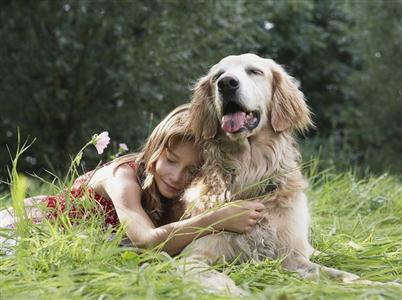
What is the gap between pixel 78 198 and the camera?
3.30m

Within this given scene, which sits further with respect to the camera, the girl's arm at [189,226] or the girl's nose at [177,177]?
the girl's nose at [177,177]

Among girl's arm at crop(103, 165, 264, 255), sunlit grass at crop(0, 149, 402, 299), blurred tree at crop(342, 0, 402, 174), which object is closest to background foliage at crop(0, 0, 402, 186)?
blurred tree at crop(342, 0, 402, 174)

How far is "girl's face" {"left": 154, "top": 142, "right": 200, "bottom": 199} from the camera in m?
3.55

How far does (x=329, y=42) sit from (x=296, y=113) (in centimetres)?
853

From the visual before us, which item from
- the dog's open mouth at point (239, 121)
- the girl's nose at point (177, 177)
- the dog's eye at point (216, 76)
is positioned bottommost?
the girl's nose at point (177, 177)

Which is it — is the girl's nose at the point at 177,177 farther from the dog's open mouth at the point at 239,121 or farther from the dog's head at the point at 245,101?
the dog's open mouth at the point at 239,121

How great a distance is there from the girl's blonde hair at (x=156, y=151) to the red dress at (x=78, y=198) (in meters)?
0.10

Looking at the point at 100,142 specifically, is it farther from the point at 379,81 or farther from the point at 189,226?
the point at 379,81

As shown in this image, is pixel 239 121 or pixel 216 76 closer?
pixel 239 121

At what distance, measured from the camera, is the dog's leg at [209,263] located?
260 cm

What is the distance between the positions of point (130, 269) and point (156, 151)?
103 centimetres

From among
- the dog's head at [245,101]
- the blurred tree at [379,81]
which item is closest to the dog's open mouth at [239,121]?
the dog's head at [245,101]

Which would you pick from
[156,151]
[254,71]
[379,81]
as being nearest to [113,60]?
[379,81]

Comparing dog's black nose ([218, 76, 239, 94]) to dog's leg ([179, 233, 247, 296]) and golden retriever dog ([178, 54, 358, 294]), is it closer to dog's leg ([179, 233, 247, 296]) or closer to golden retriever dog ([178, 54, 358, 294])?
golden retriever dog ([178, 54, 358, 294])
